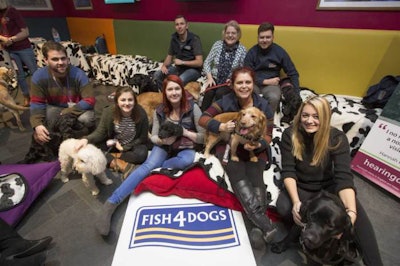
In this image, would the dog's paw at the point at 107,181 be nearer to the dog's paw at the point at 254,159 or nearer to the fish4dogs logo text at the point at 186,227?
the fish4dogs logo text at the point at 186,227

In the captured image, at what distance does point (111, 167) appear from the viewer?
2330 mm

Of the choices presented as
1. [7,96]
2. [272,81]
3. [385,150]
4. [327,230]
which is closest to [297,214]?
[327,230]

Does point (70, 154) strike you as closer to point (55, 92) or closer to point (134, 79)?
point (55, 92)

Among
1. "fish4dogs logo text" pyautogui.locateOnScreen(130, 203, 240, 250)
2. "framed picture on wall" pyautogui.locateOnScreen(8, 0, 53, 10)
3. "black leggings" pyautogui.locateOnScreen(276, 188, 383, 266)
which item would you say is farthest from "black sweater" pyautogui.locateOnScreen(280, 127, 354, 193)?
"framed picture on wall" pyautogui.locateOnScreen(8, 0, 53, 10)

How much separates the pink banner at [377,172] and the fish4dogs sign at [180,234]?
4.68 ft

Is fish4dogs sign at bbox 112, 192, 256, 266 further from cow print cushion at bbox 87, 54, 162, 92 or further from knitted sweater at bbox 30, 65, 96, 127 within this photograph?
cow print cushion at bbox 87, 54, 162, 92

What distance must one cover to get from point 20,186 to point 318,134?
2.47 m

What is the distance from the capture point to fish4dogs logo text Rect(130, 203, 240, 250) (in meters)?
1.57

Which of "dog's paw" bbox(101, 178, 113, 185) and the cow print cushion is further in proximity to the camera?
the cow print cushion

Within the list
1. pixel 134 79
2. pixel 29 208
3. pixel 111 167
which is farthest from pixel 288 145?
pixel 134 79

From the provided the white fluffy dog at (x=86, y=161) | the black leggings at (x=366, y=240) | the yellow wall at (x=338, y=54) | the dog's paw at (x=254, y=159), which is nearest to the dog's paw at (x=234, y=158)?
the dog's paw at (x=254, y=159)

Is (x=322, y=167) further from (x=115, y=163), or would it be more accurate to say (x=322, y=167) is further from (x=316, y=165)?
(x=115, y=163)

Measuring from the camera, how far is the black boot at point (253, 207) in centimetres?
147

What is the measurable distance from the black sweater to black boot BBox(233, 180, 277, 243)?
0.92 feet
